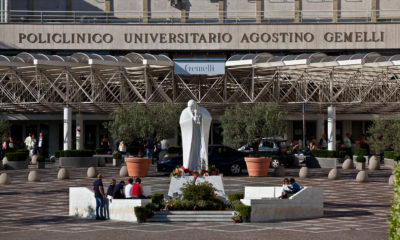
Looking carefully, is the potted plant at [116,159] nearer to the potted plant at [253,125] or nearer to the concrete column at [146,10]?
the potted plant at [253,125]

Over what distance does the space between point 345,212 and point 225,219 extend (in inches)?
145

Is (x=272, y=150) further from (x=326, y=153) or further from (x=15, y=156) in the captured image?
(x=15, y=156)

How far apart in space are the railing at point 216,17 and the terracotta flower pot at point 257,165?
26245mm

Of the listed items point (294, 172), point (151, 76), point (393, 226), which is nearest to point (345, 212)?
point (393, 226)

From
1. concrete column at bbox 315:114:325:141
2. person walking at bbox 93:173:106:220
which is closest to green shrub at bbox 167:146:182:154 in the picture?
concrete column at bbox 315:114:325:141

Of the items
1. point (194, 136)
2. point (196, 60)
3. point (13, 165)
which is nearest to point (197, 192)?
point (194, 136)

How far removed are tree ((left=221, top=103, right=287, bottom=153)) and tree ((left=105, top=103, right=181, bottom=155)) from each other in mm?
3824

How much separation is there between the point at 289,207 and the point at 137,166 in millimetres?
12195

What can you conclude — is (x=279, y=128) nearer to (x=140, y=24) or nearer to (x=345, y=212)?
(x=345, y=212)

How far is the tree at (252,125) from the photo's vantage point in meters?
32.6

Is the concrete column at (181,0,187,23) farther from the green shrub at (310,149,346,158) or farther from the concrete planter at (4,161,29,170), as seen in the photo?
the concrete planter at (4,161,29,170)

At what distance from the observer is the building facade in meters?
40.1

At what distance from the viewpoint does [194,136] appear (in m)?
21.9

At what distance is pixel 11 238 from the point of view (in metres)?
15.2
